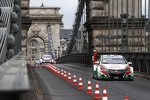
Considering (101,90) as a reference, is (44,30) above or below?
above

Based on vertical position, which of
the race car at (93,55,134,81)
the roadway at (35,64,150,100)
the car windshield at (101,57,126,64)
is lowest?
the roadway at (35,64,150,100)

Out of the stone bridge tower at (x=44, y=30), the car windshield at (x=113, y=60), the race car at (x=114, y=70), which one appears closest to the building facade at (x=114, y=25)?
the car windshield at (x=113, y=60)

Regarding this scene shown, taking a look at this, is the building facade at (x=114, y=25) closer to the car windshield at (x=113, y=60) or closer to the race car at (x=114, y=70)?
the car windshield at (x=113, y=60)

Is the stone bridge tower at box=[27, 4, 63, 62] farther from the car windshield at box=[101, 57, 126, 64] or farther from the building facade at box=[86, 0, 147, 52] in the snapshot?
the car windshield at box=[101, 57, 126, 64]

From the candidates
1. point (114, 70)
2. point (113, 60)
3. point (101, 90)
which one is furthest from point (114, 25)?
point (101, 90)

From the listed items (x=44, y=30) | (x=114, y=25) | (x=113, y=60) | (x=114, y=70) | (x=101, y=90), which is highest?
(x=44, y=30)

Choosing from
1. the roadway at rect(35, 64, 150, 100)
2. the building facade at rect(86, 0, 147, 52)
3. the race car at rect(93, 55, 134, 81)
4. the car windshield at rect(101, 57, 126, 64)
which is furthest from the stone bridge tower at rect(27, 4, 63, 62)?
the roadway at rect(35, 64, 150, 100)

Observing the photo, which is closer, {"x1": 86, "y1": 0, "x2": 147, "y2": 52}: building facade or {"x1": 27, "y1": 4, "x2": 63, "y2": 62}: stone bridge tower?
{"x1": 86, "y1": 0, "x2": 147, "y2": 52}: building facade

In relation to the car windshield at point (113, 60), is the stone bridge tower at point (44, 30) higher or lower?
higher

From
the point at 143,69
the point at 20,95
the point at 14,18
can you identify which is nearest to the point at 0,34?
the point at 14,18

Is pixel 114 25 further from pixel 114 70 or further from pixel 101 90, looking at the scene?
pixel 101 90

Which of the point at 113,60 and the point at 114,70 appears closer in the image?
the point at 114,70

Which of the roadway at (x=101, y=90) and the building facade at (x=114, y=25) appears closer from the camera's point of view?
the roadway at (x=101, y=90)

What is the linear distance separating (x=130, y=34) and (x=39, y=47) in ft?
285
